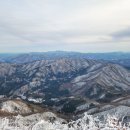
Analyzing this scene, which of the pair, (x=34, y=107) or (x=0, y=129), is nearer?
(x=0, y=129)

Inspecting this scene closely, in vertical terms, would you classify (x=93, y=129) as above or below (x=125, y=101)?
above

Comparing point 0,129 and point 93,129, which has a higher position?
point 93,129

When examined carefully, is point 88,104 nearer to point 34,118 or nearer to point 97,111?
point 97,111

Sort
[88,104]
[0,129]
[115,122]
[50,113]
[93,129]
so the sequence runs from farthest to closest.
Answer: [88,104]
[50,113]
[0,129]
[93,129]
[115,122]

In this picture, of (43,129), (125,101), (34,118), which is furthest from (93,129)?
(125,101)

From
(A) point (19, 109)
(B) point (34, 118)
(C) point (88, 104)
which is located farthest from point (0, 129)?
(C) point (88, 104)

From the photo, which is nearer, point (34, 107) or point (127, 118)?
point (127, 118)

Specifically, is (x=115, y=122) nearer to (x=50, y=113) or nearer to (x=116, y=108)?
(x=50, y=113)

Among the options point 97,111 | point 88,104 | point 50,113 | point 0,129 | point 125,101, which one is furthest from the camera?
point 88,104

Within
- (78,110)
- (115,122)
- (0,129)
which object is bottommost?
(78,110)
